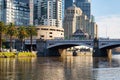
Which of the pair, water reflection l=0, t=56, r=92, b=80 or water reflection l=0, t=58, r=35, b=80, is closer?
water reflection l=0, t=58, r=35, b=80

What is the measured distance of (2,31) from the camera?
175 meters

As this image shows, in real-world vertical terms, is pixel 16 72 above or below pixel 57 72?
above

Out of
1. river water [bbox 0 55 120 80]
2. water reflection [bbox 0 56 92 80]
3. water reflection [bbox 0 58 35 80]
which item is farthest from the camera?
river water [bbox 0 55 120 80]

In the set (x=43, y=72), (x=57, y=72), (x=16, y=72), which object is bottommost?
(x=57, y=72)

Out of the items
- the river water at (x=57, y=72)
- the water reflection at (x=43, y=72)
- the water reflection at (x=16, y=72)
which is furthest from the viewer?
the river water at (x=57, y=72)

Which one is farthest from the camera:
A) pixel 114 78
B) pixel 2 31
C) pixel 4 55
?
pixel 2 31

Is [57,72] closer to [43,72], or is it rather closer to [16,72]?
[43,72]

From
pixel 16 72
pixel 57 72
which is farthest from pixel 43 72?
pixel 16 72

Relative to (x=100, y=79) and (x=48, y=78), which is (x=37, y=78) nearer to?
(x=48, y=78)

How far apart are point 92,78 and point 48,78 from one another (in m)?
7.05

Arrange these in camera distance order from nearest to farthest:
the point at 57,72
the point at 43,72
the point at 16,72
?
1. the point at 16,72
2. the point at 43,72
3. the point at 57,72

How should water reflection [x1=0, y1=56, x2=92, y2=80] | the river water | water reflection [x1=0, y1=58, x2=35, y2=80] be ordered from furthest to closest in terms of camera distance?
the river water, water reflection [x1=0, y1=56, x2=92, y2=80], water reflection [x1=0, y1=58, x2=35, y2=80]

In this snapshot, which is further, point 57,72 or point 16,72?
point 57,72

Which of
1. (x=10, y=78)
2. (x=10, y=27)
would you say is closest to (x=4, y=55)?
A: (x=10, y=27)
